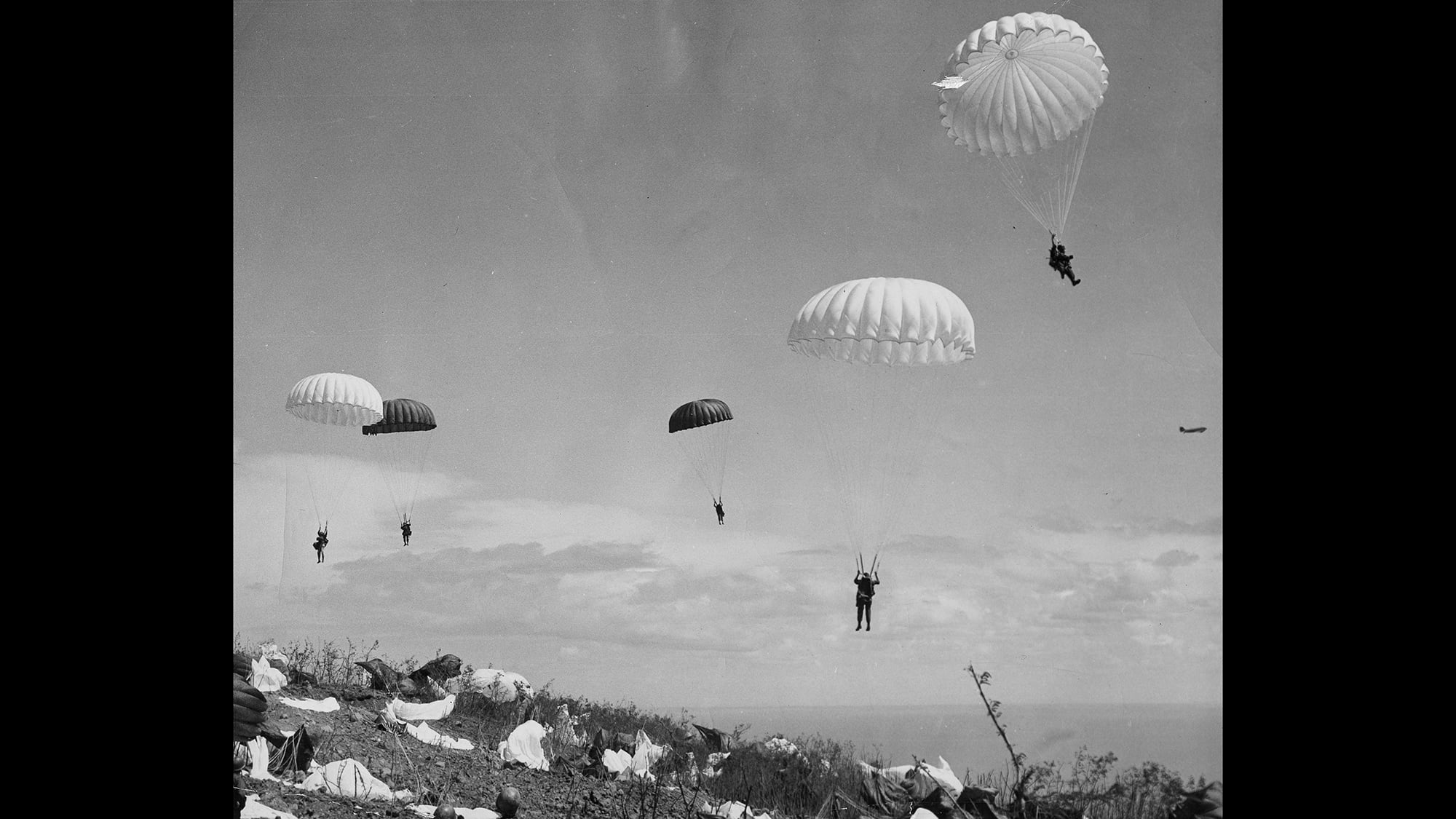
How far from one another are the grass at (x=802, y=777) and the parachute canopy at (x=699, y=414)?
1.98 metres

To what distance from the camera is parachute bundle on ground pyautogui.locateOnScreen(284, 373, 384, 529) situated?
7.30 metres

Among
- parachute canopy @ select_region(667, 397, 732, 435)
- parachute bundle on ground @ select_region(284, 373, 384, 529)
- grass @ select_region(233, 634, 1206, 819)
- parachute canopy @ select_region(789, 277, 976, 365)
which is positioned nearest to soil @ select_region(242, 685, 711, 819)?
grass @ select_region(233, 634, 1206, 819)

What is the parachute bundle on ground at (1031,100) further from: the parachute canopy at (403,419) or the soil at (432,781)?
the soil at (432,781)

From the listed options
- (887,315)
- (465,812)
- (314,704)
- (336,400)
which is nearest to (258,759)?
(314,704)

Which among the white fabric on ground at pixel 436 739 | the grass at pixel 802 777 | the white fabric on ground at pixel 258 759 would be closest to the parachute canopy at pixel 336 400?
the grass at pixel 802 777

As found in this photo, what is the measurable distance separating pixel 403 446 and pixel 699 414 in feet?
7.27

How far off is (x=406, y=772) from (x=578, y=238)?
366 centimetres

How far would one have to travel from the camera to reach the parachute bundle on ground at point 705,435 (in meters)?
7.42

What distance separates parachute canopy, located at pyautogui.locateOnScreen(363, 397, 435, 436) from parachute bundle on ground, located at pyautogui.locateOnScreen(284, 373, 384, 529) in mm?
77

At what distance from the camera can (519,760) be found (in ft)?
20.1

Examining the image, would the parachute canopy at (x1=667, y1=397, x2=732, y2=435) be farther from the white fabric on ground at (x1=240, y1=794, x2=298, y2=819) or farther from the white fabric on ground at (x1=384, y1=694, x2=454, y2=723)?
the white fabric on ground at (x1=240, y1=794, x2=298, y2=819)
